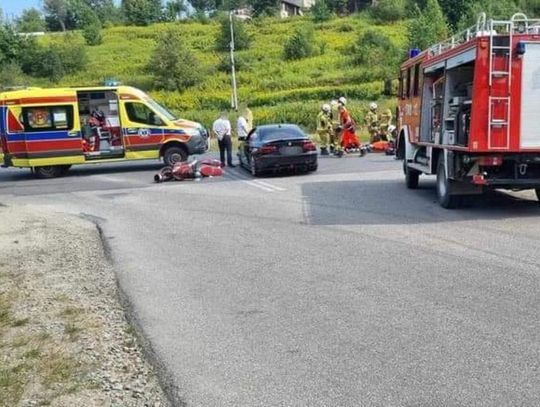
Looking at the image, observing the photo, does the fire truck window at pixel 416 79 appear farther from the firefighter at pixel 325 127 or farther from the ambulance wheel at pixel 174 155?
the firefighter at pixel 325 127

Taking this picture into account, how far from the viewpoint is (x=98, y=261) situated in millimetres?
8883

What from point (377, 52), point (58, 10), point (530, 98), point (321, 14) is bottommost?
point (530, 98)

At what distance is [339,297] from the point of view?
21.6 feet

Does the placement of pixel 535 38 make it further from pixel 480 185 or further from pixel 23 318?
pixel 23 318

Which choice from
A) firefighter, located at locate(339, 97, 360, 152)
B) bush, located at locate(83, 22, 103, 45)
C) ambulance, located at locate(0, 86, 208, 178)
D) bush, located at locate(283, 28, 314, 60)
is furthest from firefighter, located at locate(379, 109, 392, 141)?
bush, located at locate(83, 22, 103, 45)

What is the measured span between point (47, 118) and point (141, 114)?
2855mm

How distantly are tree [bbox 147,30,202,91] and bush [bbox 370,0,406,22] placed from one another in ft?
109

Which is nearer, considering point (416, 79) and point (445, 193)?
point (445, 193)

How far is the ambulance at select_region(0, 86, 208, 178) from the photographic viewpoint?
2094 centimetres

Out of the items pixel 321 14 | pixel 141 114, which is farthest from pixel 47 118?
pixel 321 14

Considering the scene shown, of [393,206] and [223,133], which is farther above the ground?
[223,133]

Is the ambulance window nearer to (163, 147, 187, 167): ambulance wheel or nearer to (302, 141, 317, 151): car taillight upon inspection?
(163, 147, 187, 167): ambulance wheel

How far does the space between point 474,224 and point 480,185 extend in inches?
43.0

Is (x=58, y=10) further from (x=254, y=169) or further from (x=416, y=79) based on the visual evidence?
(x=416, y=79)
